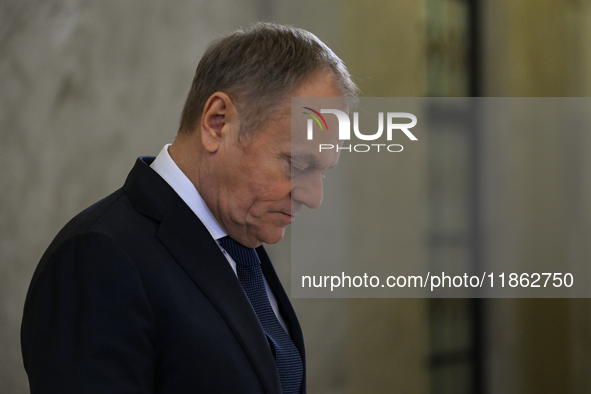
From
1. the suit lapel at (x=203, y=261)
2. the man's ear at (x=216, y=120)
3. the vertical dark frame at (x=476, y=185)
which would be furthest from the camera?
the vertical dark frame at (x=476, y=185)

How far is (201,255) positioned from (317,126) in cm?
29

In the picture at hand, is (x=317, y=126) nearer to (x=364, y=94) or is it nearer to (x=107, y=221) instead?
(x=107, y=221)

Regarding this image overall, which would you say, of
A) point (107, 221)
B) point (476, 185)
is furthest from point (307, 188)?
point (476, 185)

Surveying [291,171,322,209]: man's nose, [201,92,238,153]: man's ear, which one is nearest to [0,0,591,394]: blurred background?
[291,171,322,209]: man's nose

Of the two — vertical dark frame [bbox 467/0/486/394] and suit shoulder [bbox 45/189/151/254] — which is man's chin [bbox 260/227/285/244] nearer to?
suit shoulder [bbox 45/189/151/254]

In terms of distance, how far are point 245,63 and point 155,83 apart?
1306 millimetres

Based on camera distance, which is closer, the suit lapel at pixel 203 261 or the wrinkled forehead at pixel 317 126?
the suit lapel at pixel 203 261

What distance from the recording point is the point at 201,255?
793 mm

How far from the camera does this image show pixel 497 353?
79.0 inches

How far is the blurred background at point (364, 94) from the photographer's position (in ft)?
6.68

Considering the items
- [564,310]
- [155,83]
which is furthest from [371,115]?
[564,310]

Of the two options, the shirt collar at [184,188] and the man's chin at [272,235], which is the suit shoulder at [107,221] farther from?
the man's chin at [272,235]

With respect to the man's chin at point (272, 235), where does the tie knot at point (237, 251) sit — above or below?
below

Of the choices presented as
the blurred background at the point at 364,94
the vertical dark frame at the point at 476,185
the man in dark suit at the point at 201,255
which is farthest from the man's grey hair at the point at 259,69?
the vertical dark frame at the point at 476,185
